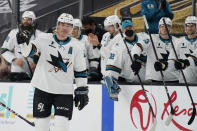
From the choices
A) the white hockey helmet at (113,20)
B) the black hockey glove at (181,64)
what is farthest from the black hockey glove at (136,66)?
the white hockey helmet at (113,20)

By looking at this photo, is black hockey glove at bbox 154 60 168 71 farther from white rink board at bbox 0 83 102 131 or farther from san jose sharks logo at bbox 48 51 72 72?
san jose sharks logo at bbox 48 51 72 72

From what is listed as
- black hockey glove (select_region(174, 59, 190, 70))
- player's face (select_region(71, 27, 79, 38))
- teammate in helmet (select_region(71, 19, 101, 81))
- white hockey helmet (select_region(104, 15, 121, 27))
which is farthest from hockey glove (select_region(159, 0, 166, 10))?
player's face (select_region(71, 27, 79, 38))

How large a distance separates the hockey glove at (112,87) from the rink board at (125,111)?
12 centimetres

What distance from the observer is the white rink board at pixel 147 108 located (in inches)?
161

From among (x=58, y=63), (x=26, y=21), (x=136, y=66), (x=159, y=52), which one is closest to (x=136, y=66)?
(x=136, y=66)

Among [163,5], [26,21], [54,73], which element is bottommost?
[54,73]

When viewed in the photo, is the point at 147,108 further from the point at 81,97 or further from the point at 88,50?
the point at 88,50

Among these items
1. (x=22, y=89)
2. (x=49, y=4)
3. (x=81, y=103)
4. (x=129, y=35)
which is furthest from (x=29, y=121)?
(x=49, y=4)

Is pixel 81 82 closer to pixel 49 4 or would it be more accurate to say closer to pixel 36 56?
pixel 36 56

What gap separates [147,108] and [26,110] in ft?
5.03

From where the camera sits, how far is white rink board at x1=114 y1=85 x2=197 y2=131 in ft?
13.5

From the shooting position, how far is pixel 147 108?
4.20 m

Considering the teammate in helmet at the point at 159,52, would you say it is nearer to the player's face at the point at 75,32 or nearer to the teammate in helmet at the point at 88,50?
the teammate in helmet at the point at 88,50

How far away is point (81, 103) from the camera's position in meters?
3.57
